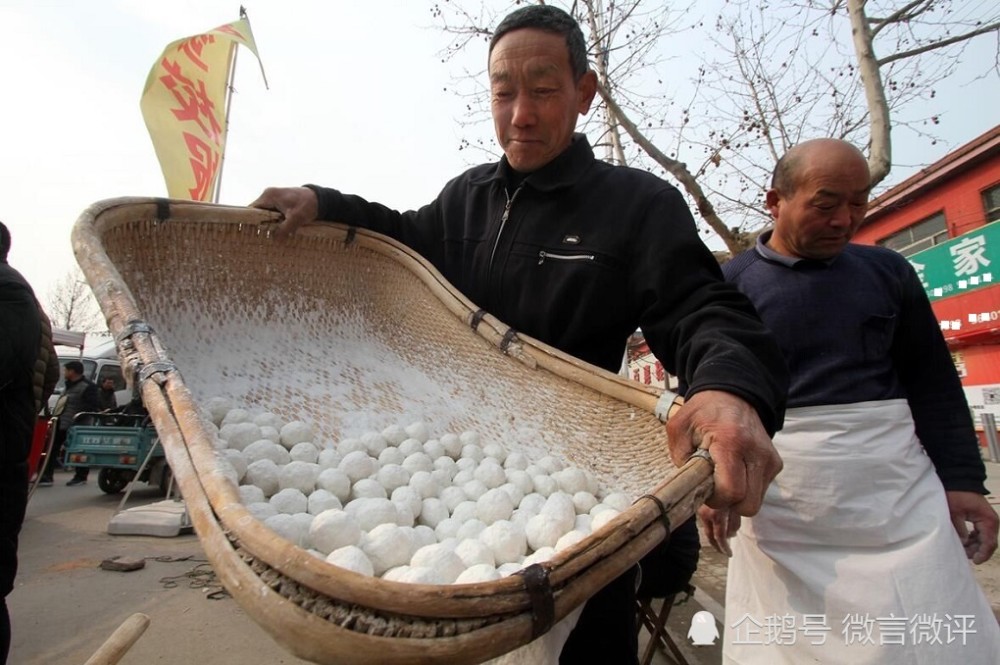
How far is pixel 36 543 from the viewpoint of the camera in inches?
163

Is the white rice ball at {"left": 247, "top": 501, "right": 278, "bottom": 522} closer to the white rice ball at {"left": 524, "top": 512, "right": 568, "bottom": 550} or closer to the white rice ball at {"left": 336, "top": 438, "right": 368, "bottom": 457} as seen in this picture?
the white rice ball at {"left": 336, "top": 438, "right": 368, "bottom": 457}

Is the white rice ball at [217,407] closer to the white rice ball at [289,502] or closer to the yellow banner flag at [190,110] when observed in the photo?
the white rice ball at [289,502]

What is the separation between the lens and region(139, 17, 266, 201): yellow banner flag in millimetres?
4031

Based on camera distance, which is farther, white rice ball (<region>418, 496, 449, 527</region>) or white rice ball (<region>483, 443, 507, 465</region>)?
white rice ball (<region>483, 443, 507, 465</region>)

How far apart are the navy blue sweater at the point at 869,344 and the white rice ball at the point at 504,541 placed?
900 millimetres

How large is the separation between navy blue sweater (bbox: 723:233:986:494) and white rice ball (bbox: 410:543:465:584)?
1.04 m

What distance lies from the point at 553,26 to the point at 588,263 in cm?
52

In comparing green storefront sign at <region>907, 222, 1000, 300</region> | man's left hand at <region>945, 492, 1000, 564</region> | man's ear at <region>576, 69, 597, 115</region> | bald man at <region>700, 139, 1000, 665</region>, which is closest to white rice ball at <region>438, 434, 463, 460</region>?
bald man at <region>700, 139, 1000, 665</region>

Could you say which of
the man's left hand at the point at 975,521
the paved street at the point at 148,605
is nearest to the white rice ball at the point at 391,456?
the man's left hand at the point at 975,521

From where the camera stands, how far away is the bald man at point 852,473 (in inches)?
48.8

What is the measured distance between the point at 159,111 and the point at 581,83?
13.3 ft

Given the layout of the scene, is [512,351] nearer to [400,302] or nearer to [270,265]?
[400,302]

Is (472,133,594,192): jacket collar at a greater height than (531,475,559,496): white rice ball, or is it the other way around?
(472,133,594,192): jacket collar

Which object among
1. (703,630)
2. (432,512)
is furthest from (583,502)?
(703,630)
